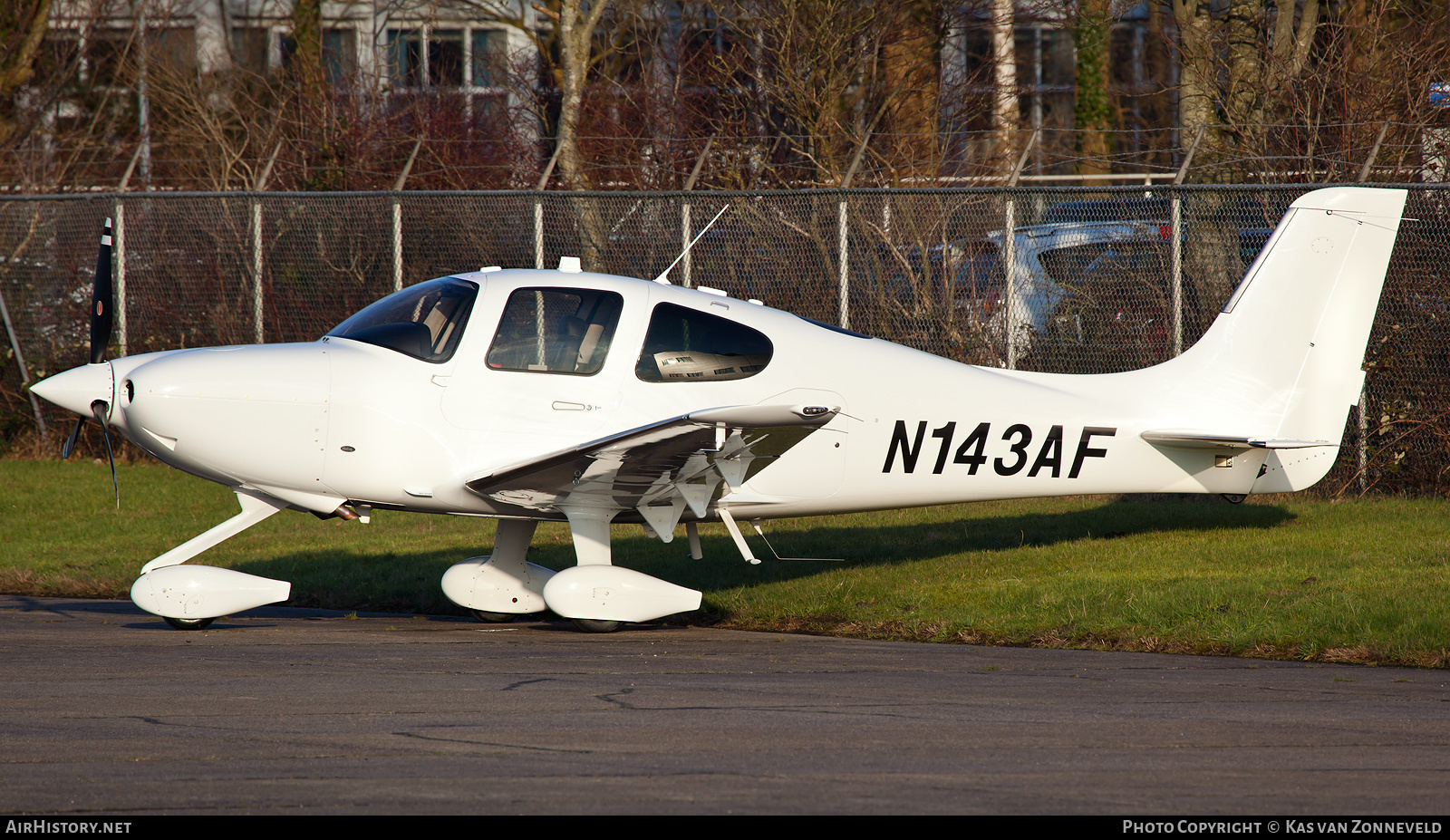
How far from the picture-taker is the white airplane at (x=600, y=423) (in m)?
7.70

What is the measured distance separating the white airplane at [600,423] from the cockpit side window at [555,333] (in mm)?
12

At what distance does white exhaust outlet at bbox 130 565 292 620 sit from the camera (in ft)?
25.5

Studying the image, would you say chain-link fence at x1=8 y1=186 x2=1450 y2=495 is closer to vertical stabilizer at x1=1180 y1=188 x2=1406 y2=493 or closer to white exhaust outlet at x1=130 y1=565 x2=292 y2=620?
vertical stabilizer at x1=1180 y1=188 x2=1406 y2=493

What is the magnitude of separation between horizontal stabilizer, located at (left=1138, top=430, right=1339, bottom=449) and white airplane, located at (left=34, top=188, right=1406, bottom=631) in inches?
0.9

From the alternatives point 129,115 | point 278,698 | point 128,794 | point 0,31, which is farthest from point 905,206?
point 129,115

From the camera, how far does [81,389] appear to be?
7551mm

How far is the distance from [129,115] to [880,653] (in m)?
22.7

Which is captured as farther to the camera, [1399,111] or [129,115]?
[129,115]

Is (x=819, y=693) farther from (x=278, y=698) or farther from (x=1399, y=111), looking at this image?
(x=1399, y=111)

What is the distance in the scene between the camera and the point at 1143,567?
29.7 feet

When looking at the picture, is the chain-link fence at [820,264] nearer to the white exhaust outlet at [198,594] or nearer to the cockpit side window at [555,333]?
the cockpit side window at [555,333]

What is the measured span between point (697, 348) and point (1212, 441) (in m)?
3.36

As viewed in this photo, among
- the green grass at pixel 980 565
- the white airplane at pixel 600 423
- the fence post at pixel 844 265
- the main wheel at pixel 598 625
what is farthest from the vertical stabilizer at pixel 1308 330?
the main wheel at pixel 598 625

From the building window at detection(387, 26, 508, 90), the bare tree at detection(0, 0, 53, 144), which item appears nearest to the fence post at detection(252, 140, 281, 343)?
the building window at detection(387, 26, 508, 90)
